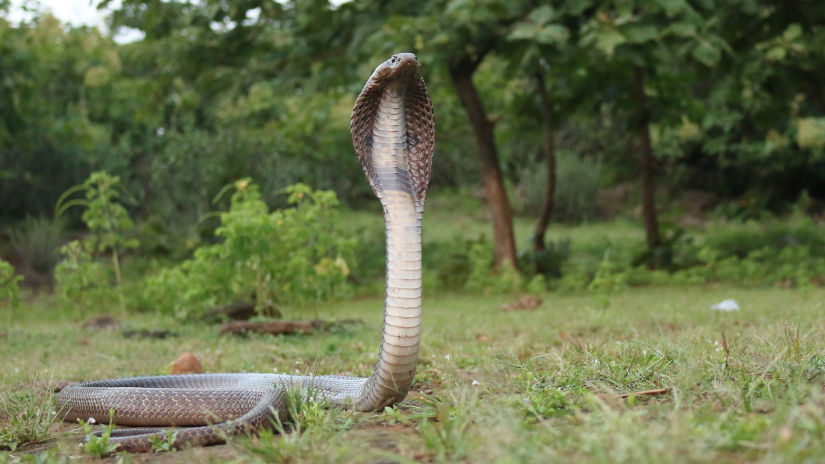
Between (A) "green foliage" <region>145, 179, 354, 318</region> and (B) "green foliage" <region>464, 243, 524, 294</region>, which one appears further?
(B) "green foliage" <region>464, 243, 524, 294</region>

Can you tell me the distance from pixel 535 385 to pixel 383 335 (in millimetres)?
667

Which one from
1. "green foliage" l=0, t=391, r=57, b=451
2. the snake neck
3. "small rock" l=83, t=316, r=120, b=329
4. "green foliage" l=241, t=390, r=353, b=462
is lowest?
"small rock" l=83, t=316, r=120, b=329

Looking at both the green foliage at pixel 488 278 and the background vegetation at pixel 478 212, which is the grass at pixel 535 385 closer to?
the background vegetation at pixel 478 212

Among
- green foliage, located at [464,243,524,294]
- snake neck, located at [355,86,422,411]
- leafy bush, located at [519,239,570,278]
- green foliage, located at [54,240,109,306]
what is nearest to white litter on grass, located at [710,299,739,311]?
green foliage, located at [464,243,524,294]

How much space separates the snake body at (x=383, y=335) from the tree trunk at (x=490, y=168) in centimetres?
766

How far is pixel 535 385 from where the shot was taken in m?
3.23

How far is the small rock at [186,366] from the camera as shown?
4.61 meters

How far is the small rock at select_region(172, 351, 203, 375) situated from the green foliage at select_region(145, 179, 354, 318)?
6.94 ft

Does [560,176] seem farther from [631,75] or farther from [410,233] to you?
[410,233]

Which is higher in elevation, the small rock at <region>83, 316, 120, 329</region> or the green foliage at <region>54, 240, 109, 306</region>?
the green foliage at <region>54, 240, 109, 306</region>

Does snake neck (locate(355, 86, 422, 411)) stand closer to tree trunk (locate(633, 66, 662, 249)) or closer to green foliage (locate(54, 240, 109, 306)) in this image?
green foliage (locate(54, 240, 109, 306))

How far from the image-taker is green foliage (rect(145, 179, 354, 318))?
6.88m

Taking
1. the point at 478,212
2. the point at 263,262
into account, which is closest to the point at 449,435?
the point at 263,262

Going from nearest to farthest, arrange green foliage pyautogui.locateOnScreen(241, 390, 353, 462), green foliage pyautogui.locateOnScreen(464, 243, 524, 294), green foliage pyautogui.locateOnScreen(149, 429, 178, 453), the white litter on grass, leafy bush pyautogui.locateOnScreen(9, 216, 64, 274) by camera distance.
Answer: green foliage pyautogui.locateOnScreen(241, 390, 353, 462)
green foliage pyautogui.locateOnScreen(149, 429, 178, 453)
the white litter on grass
green foliage pyautogui.locateOnScreen(464, 243, 524, 294)
leafy bush pyautogui.locateOnScreen(9, 216, 64, 274)
